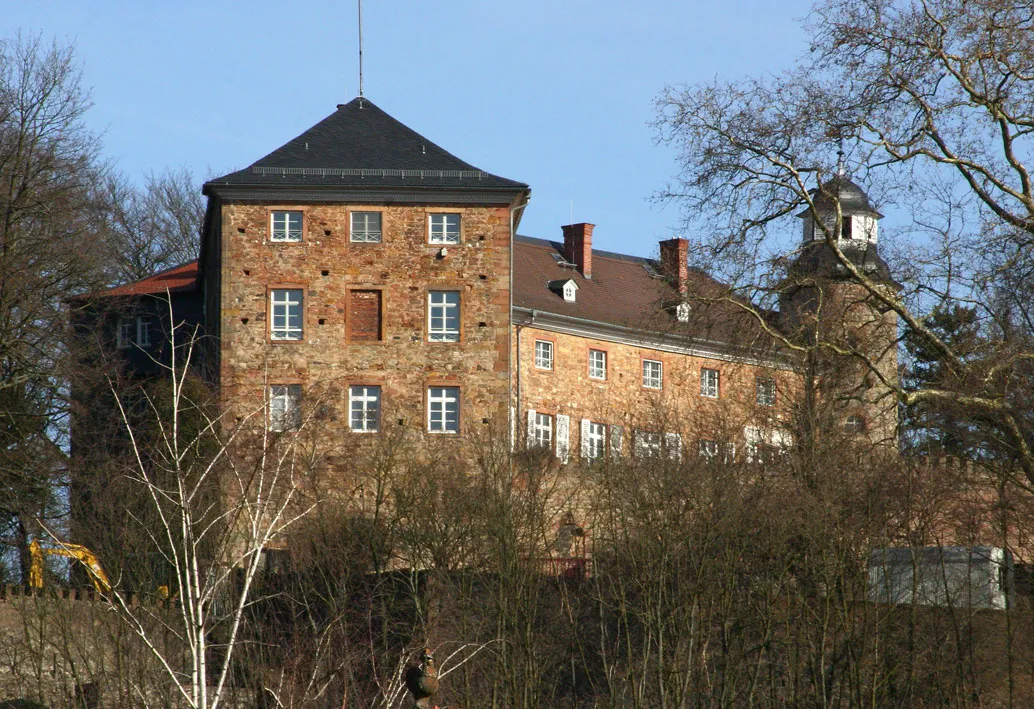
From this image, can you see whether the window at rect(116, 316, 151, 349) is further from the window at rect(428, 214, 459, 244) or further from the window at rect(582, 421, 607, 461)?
the window at rect(582, 421, 607, 461)

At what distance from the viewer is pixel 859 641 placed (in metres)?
27.4

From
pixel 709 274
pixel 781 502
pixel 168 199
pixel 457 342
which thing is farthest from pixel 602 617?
pixel 168 199

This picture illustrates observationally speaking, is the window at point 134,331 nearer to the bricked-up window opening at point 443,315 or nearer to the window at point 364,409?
the window at point 364,409

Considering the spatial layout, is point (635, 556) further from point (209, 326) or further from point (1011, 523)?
point (209, 326)

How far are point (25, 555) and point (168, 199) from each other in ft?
85.8

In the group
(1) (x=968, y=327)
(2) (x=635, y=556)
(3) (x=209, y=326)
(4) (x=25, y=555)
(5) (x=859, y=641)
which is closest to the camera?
(1) (x=968, y=327)

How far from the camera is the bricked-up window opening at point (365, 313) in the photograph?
39750 mm

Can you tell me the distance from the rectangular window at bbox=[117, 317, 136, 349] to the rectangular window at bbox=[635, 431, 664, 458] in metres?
18.0

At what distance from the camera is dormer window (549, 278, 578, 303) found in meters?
48.2

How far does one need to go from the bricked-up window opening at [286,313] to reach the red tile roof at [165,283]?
7.24 metres

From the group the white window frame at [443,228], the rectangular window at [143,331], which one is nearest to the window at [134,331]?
the rectangular window at [143,331]

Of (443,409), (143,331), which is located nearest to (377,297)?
(443,409)

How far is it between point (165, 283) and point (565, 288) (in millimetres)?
11207

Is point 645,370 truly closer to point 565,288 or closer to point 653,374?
point 653,374
